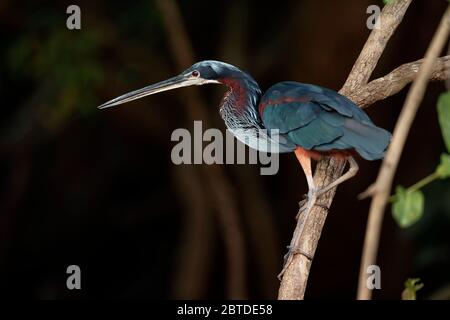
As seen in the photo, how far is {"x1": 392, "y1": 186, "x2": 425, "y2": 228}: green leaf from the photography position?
194 centimetres

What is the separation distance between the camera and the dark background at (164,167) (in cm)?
579

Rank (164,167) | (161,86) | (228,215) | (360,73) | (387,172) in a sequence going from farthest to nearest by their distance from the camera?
(164,167) → (228,215) → (161,86) → (360,73) → (387,172)

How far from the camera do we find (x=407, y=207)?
1.96 m

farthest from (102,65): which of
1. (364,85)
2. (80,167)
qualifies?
(364,85)

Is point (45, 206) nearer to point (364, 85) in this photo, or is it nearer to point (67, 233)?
point (67, 233)

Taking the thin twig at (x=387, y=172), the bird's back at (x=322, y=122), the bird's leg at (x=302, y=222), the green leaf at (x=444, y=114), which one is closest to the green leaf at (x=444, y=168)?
the green leaf at (x=444, y=114)

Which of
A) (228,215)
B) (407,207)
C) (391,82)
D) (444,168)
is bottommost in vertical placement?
(407,207)

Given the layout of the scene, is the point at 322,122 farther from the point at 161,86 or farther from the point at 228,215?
the point at 228,215

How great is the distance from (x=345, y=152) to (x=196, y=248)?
3.71 meters

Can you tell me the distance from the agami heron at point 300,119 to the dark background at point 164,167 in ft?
7.44

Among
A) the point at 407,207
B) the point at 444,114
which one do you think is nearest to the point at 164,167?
the point at 444,114

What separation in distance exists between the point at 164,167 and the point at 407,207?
6.36 metres

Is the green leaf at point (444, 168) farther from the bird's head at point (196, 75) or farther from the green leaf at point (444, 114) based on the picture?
the bird's head at point (196, 75)

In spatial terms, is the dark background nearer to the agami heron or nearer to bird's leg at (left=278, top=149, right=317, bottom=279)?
the agami heron
